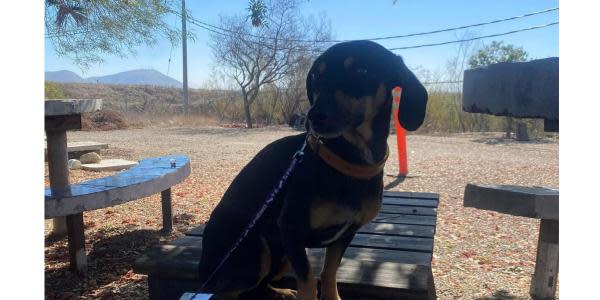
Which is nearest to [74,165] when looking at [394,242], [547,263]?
[394,242]

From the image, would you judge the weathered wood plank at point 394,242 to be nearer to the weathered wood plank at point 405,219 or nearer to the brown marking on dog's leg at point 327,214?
the weathered wood plank at point 405,219

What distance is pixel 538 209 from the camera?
2.73 m

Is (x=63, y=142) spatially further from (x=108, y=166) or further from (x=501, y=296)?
(x=108, y=166)

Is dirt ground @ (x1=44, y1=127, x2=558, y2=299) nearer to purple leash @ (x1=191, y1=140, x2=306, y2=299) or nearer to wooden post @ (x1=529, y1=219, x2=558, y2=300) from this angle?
wooden post @ (x1=529, y1=219, x2=558, y2=300)

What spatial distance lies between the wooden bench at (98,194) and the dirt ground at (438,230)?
0.85 feet

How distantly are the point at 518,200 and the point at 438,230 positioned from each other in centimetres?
190

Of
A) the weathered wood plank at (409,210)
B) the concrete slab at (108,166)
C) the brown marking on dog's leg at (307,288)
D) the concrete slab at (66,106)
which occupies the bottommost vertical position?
the weathered wood plank at (409,210)

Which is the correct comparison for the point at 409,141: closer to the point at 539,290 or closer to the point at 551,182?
the point at 551,182

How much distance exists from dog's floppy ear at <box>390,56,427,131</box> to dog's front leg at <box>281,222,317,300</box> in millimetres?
559

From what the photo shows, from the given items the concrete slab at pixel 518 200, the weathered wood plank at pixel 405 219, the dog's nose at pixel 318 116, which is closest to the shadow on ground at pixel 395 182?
the weathered wood plank at pixel 405 219

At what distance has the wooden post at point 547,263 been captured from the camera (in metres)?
3.02

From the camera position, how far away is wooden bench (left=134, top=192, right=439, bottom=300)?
2.02 m

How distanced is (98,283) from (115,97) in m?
24.6
